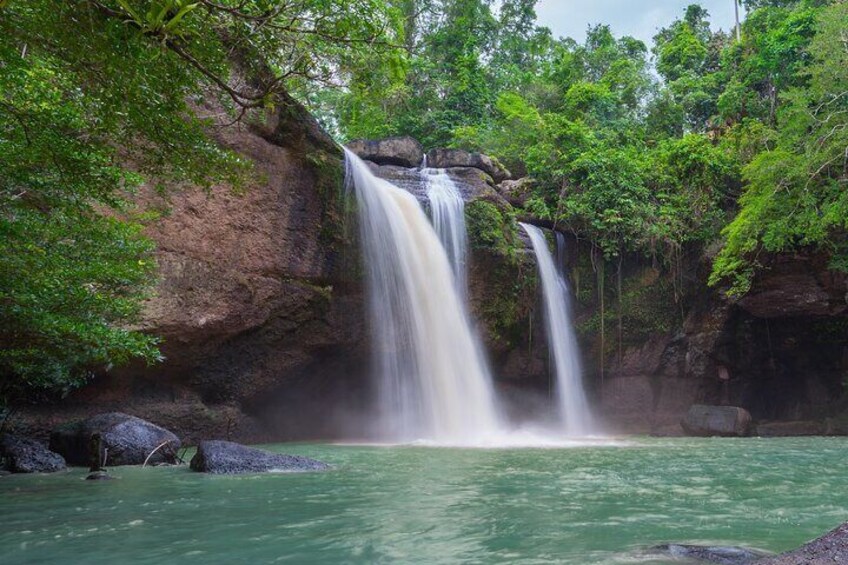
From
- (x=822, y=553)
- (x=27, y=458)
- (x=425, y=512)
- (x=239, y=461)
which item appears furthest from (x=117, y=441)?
(x=822, y=553)

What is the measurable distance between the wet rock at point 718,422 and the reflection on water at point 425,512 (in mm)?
7296

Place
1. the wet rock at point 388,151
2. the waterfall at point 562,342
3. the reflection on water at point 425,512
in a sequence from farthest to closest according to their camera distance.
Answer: the wet rock at point 388,151, the waterfall at point 562,342, the reflection on water at point 425,512

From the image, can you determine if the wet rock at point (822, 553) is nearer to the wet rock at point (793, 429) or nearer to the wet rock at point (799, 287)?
the wet rock at point (793, 429)

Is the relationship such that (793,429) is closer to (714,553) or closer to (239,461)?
(239,461)

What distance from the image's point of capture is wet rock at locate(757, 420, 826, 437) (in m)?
16.8

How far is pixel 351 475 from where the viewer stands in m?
8.24

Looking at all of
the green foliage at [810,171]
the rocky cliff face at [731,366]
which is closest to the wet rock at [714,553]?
the green foliage at [810,171]

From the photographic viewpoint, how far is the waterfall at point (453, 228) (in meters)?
16.9

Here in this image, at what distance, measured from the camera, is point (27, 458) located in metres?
9.09

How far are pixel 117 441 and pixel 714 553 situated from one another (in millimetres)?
8871

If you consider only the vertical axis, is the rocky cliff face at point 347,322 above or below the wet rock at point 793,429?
above

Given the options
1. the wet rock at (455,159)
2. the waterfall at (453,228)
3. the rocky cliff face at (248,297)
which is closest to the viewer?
the rocky cliff face at (248,297)

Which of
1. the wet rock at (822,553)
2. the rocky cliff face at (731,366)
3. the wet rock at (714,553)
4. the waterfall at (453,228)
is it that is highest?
the waterfall at (453,228)

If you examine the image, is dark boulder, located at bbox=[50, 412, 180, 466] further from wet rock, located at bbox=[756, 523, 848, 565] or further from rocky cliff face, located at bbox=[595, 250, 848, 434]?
rocky cliff face, located at bbox=[595, 250, 848, 434]
